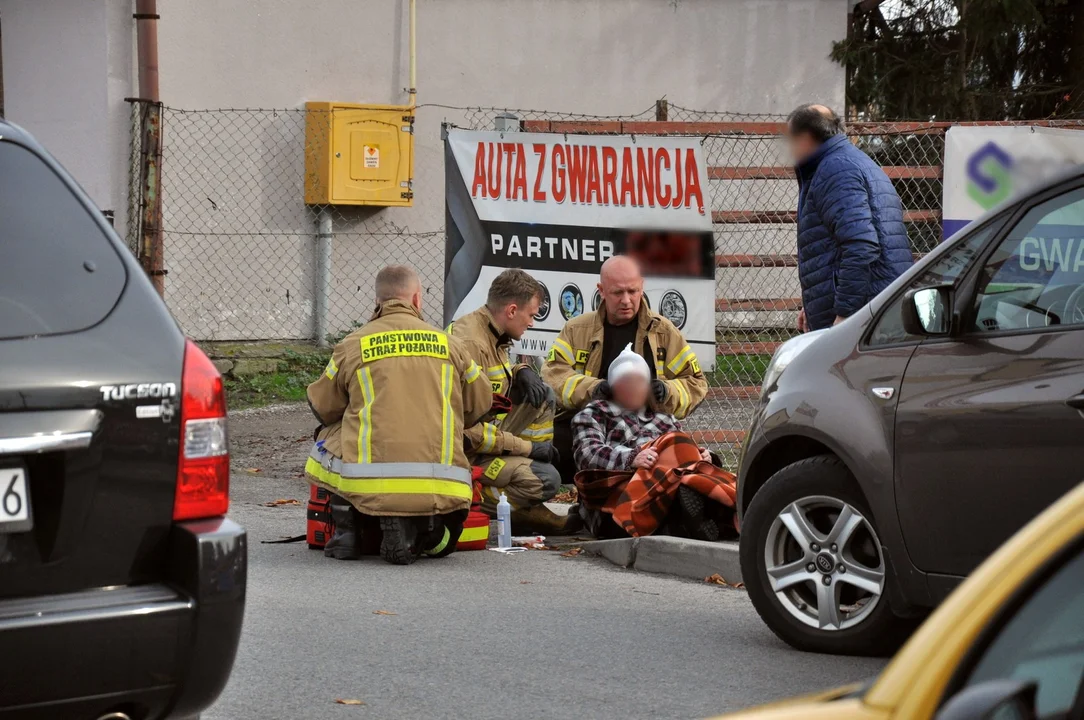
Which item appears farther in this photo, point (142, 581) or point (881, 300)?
point (881, 300)

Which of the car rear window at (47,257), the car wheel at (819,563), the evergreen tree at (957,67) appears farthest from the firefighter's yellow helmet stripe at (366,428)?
the evergreen tree at (957,67)

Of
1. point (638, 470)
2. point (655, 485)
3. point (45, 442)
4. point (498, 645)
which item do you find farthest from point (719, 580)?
point (45, 442)

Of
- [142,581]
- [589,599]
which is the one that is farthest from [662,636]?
[142,581]

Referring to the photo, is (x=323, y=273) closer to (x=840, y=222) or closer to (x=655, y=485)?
(x=655, y=485)

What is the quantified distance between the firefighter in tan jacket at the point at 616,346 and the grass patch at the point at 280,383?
482 centimetres

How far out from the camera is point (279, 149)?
572 inches

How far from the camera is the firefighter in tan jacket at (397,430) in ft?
24.1

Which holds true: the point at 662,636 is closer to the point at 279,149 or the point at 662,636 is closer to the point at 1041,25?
the point at 279,149

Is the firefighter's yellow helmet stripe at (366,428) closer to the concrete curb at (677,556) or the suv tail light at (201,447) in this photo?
the concrete curb at (677,556)

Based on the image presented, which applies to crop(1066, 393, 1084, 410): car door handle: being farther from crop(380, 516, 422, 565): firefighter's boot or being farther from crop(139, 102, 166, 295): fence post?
crop(139, 102, 166, 295): fence post

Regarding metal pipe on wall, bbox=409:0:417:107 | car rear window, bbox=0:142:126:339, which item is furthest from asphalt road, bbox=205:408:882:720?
metal pipe on wall, bbox=409:0:417:107

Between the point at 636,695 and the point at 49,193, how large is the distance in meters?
2.43

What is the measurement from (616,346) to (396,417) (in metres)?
1.79

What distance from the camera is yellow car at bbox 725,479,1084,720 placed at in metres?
1.85
